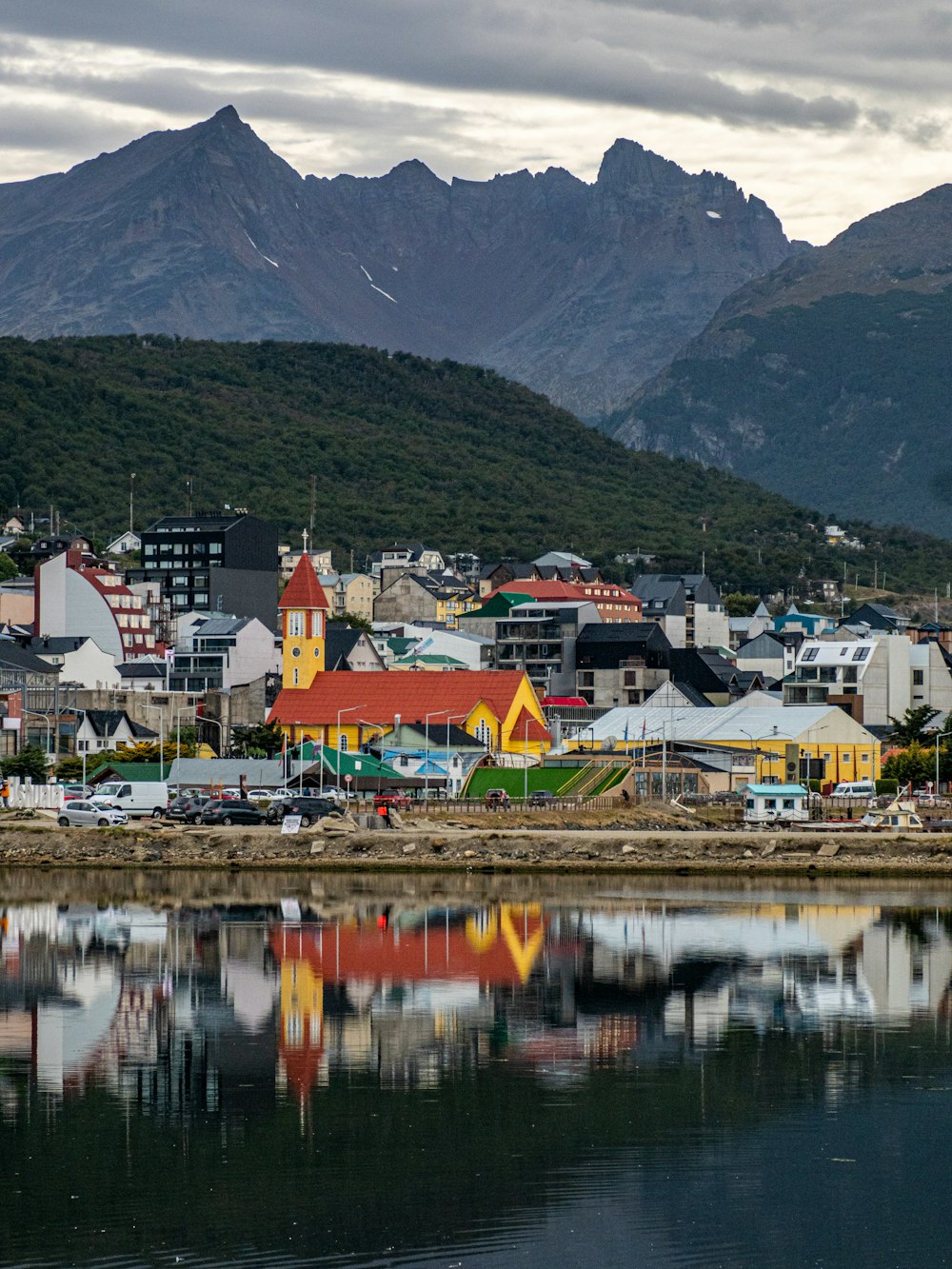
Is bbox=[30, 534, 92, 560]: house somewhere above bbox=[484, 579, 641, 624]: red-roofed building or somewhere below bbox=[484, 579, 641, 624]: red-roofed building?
above

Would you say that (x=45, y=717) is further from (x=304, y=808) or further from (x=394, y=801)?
(x=304, y=808)

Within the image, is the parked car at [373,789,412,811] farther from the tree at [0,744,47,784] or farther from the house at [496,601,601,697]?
the house at [496,601,601,697]

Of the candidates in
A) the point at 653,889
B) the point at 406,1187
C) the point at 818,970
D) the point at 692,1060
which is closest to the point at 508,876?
the point at 653,889

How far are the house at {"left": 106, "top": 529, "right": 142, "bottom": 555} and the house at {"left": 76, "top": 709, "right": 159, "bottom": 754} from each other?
7770 centimetres

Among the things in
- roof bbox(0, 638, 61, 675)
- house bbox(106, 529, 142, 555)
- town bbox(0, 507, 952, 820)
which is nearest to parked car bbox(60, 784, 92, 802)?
town bbox(0, 507, 952, 820)

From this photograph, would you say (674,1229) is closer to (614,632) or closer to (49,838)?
(49,838)

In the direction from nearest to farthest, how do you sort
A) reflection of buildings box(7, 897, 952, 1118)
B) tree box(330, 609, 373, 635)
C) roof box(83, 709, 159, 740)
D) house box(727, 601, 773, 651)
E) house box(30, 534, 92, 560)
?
reflection of buildings box(7, 897, 952, 1118) → roof box(83, 709, 159, 740) → house box(30, 534, 92, 560) → tree box(330, 609, 373, 635) → house box(727, 601, 773, 651)

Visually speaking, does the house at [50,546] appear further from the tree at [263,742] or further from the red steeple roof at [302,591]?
the tree at [263,742]

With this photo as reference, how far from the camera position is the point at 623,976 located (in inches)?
1893

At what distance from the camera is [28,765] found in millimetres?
94625

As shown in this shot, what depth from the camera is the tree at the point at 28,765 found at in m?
94.5

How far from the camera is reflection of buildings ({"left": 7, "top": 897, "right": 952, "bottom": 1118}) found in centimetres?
3803

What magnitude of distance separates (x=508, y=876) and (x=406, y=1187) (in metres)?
40.9

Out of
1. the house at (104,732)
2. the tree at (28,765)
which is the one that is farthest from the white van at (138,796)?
the house at (104,732)
